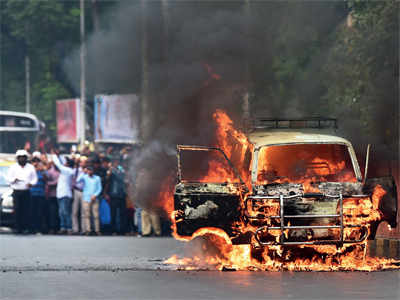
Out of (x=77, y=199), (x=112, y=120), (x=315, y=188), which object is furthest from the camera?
(x=112, y=120)

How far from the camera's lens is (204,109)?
19.2 meters

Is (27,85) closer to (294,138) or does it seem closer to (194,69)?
(194,69)

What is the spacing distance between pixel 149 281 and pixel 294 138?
10.7 feet

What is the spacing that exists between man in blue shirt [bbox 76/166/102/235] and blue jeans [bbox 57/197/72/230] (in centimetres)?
57

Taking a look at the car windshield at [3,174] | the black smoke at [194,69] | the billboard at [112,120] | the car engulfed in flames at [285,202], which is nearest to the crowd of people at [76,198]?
the car windshield at [3,174]

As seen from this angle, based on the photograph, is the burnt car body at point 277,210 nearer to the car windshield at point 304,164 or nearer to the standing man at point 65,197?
the car windshield at point 304,164

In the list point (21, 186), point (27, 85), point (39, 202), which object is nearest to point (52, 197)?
point (39, 202)

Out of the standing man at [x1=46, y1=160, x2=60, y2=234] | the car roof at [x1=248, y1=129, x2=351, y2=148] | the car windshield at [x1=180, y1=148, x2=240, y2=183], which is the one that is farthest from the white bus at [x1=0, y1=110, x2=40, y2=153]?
the car roof at [x1=248, y1=129, x2=351, y2=148]

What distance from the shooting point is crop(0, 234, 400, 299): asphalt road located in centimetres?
1135

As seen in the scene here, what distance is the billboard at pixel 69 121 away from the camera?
42219 millimetres

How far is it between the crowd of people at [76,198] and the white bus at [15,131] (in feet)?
28.9

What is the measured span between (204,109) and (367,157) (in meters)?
5.18

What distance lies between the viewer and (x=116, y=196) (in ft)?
69.0

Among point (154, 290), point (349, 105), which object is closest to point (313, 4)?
point (349, 105)
